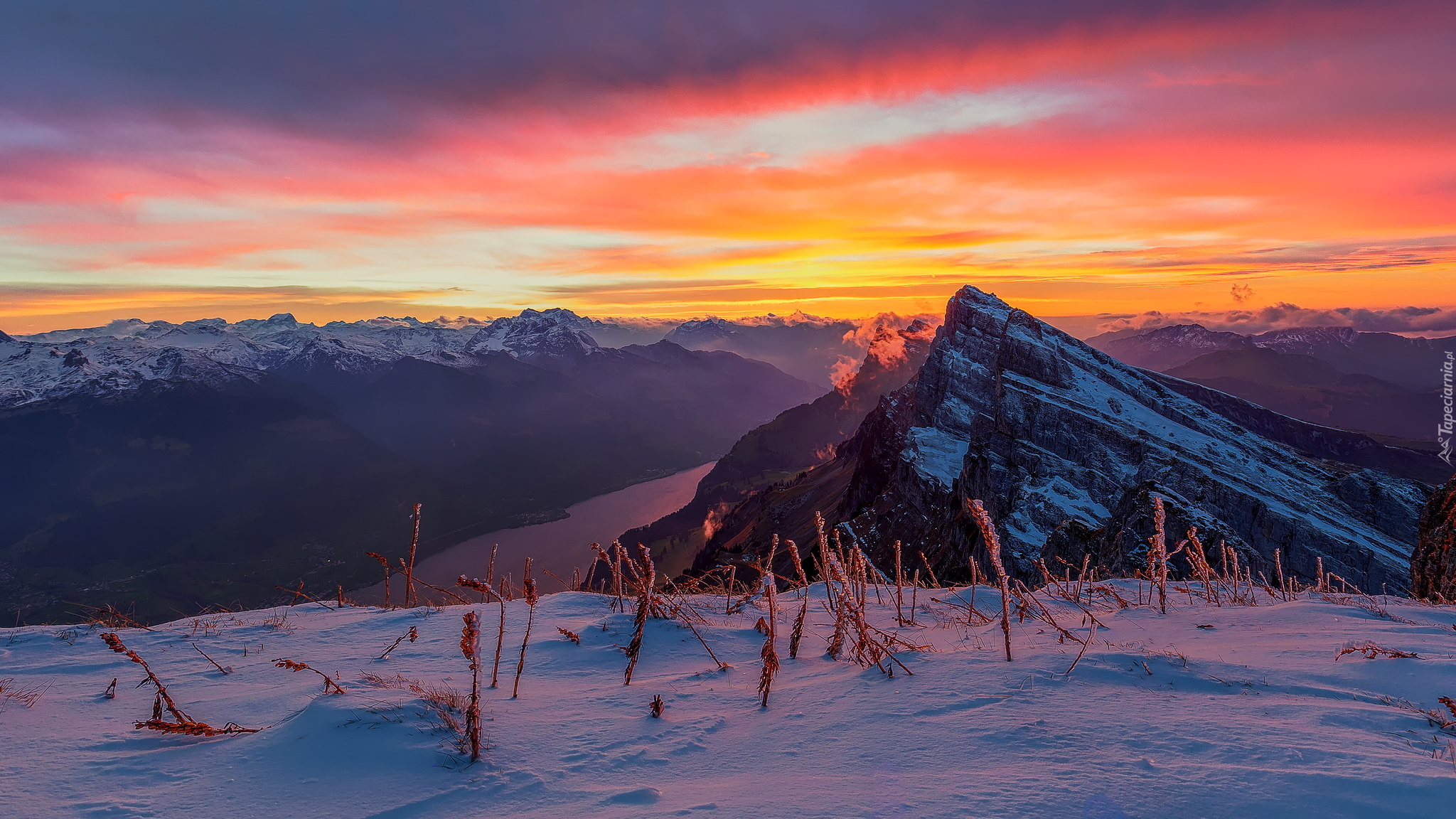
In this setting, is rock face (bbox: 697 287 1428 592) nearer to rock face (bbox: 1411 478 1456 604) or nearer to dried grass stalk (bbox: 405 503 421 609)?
rock face (bbox: 1411 478 1456 604)

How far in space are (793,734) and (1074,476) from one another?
64.1 metres

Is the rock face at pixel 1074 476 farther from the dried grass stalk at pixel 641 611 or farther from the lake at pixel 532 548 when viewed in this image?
the lake at pixel 532 548

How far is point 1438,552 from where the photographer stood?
980 centimetres

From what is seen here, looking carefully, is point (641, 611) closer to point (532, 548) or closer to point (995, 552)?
point (995, 552)

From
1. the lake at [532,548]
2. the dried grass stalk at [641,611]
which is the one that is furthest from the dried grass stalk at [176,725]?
the lake at [532,548]

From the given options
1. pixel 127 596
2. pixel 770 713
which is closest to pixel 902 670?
pixel 770 713

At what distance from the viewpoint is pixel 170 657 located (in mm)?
4988

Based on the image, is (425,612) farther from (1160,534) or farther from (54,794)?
(1160,534)

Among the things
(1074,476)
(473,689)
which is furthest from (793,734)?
(1074,476)

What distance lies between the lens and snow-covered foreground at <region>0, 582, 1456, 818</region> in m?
2.52

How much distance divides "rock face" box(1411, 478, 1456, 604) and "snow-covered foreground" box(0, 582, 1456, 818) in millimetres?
6022

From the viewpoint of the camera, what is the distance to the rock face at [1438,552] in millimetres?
9125

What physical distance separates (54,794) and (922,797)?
150 inches

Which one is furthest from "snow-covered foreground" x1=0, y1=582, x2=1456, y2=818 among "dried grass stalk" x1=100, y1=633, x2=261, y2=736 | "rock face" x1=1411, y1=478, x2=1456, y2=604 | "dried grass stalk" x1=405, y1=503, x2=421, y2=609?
"rock face" x1=1411, y1=478, x2=1456, y2=604
